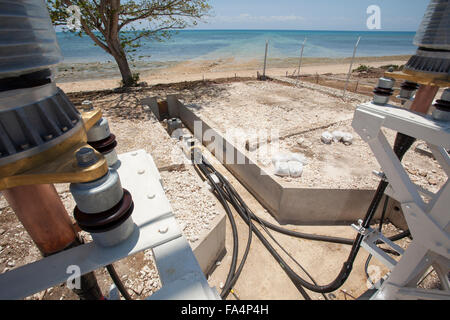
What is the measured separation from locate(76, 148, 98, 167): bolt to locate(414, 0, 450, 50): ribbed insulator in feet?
6.33

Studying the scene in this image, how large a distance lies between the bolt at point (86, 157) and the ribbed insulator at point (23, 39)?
25 centimetres

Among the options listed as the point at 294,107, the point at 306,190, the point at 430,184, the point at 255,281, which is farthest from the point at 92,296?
the point at 294,107

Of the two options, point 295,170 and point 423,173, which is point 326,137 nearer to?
point 295,170

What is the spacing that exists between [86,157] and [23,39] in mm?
352

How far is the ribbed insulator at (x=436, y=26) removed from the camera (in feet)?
4.13

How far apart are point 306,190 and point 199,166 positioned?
2.73m

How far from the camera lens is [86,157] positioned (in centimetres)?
59

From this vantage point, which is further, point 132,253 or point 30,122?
point 132,253

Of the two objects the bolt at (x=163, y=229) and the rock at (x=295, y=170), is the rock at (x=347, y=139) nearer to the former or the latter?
the rock at (x=295, y=170)

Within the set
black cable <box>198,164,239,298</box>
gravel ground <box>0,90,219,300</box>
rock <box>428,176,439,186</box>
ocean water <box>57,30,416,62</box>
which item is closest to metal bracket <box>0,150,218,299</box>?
gravel ground <box>0,90,219,300</box>

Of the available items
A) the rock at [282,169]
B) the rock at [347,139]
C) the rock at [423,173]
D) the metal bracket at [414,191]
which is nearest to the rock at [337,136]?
the rock at [347,139]

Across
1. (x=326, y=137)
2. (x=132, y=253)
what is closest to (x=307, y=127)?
(x=326, y=137)
